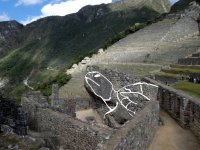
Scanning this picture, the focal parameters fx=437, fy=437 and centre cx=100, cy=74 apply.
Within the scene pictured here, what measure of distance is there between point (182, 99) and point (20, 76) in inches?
5021

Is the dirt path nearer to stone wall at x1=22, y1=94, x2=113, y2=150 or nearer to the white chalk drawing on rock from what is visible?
stone wall at x1=22, y1=94, x2=113, y2=150

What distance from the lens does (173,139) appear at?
32.5 feet

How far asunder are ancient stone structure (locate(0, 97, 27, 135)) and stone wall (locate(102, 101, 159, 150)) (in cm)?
309

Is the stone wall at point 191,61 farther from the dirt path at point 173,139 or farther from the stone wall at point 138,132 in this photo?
the stone wall at point 138,132

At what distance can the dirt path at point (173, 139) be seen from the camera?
366 inches

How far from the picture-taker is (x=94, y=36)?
12838cm

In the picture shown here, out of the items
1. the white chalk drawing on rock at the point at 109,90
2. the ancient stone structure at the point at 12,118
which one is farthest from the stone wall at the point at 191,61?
the ancient stone structure at the point at 12,118

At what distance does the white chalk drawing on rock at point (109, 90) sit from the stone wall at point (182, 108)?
718mm

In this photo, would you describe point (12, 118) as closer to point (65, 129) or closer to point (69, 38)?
point (65, 129)

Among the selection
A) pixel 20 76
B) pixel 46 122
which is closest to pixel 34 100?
pixel 46 122

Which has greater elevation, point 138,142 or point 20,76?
point 138,142

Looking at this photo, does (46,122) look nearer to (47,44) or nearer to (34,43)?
(47,44)

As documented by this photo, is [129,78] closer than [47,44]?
Yes

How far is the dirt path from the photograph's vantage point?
9289mm
